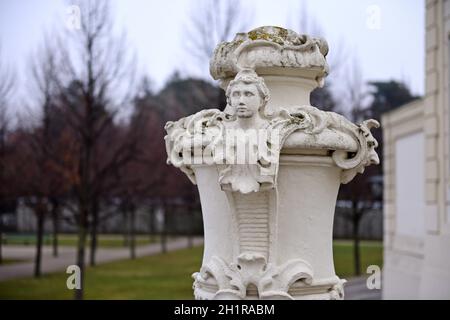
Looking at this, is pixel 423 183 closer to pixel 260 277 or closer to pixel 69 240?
pixel 260 277

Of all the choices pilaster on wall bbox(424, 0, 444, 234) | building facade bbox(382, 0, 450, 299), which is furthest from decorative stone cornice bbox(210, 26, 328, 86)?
pilaster on wall bbox(424, 0, 444, 234)

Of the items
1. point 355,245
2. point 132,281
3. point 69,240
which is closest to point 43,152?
point 132,281

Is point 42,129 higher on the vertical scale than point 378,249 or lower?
higher

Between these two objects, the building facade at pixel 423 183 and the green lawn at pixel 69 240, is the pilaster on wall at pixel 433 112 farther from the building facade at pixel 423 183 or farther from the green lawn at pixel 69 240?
the green lawn at pixel 69 240

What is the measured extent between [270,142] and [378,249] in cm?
2331

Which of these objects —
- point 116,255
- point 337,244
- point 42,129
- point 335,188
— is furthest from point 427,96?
point 337,244

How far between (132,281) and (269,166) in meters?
12.1

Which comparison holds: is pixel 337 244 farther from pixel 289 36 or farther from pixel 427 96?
pixel 289 36

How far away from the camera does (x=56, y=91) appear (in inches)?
466

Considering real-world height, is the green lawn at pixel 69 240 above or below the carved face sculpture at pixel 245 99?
below

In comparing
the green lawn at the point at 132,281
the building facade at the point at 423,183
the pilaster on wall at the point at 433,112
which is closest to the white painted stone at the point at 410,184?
the building facade at the point at 423,183

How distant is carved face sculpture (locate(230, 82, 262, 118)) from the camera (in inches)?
139

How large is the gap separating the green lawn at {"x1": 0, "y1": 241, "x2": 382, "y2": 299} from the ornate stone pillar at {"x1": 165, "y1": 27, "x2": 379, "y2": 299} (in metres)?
8.73

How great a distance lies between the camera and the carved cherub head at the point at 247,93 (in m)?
3.54
